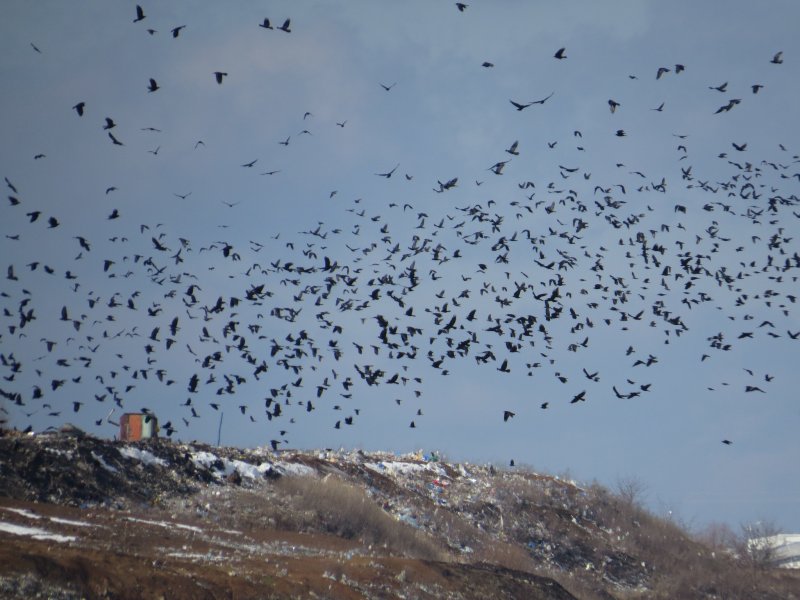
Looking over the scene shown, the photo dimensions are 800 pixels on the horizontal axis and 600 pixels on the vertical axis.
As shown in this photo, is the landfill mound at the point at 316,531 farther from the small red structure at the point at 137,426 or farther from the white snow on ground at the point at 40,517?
the small red structure at the point at 137,426

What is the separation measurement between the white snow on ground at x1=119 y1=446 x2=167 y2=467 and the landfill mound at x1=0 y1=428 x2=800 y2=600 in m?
0.08

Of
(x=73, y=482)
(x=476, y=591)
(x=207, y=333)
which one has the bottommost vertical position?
(x=476, y=591)

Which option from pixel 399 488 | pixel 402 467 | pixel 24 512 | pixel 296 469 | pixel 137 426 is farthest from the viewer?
pixel 402 467

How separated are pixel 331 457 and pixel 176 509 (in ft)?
51.6

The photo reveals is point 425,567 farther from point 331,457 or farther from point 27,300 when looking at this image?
point 331,457

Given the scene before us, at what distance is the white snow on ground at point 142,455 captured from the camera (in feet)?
99.7

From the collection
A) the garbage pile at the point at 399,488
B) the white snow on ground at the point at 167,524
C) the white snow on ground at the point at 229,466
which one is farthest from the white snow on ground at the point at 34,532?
the white snow on ground at the point at 229,466

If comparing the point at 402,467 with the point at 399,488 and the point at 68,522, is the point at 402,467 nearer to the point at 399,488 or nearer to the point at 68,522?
the point at 399,488

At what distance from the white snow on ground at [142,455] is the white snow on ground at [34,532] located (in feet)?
37.2

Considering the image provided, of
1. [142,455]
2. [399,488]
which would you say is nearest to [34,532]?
[142,455]

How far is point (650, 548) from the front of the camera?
143 ft

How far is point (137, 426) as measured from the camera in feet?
127

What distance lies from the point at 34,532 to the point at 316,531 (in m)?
11.6

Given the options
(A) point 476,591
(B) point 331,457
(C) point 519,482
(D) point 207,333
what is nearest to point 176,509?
(D) point 207,333
